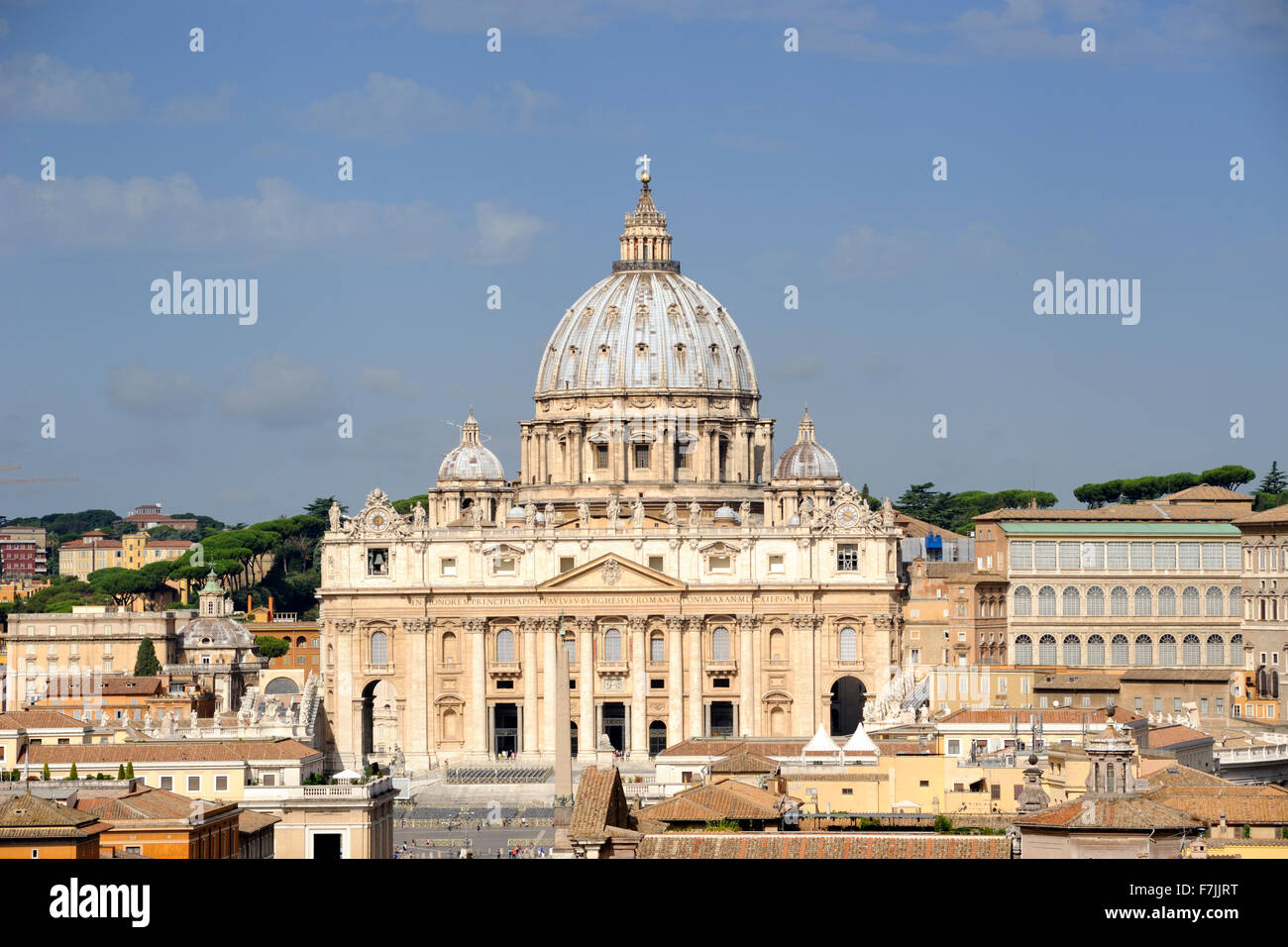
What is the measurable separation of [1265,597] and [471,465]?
40.9 metres

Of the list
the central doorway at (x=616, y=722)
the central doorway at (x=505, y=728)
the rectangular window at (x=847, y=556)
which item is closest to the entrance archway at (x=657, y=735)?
the central doorway at (x=616, y=722)

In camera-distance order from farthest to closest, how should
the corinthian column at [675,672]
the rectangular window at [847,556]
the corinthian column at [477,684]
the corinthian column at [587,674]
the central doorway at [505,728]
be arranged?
the rectangular window at [847,556], the central doorway at [505,728], the corinthian column at [477,684], the corinthian column at [675,672], the corinthian column at [587,674]

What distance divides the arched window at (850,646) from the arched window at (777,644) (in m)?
2.44

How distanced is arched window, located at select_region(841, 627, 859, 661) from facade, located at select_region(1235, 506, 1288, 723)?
15.7 meters

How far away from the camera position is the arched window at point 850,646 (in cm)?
12025

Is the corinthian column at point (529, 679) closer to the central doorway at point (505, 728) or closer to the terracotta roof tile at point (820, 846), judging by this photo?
the central doorway at point (505, 728)

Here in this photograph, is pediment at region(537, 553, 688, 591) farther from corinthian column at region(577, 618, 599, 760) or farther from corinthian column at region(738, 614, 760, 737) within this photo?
corinthian column at region(738, 614, 760, 737)

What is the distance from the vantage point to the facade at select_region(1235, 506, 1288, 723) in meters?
111

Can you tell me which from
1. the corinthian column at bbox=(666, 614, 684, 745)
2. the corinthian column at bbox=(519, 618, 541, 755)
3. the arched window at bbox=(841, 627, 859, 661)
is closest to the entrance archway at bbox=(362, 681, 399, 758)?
the corinthian column at bbox=(519, 618, 541, 755)

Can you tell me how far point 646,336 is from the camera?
142 m

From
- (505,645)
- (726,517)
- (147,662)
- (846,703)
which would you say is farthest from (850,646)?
(147,662)

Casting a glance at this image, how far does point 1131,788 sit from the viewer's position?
57.8 metres

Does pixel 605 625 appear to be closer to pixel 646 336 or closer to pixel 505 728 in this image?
pixel 505 728

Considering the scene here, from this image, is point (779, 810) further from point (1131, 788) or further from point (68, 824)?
point (68, 824)
